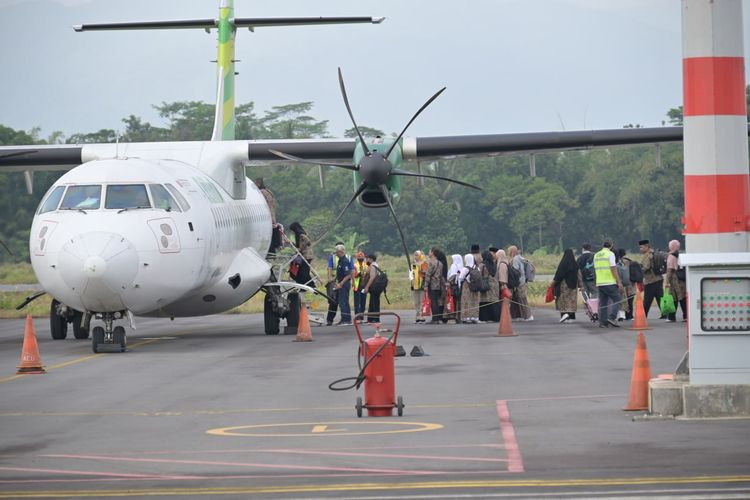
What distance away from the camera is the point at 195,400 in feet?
45.5

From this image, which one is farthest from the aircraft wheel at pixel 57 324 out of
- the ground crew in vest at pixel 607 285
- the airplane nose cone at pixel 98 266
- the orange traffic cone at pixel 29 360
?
the ground crew in vest at pixel 607 285

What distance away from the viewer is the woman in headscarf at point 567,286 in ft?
84.5

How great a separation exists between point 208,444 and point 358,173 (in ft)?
44.8

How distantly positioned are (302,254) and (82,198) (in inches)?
308

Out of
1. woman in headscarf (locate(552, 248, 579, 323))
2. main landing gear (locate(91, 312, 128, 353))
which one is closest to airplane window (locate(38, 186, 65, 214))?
→ main landing gear (locate(91, 312, 128, 353))

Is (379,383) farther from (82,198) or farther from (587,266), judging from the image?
(587,266)

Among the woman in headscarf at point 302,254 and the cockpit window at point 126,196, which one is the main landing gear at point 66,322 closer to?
the cockpit window at point 126,196

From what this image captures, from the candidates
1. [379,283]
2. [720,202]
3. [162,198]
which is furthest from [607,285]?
[720,202]

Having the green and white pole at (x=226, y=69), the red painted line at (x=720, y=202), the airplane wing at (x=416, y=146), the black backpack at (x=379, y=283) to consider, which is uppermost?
the green and white pole at (x=226, y=69)

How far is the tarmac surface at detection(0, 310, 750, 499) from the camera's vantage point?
8.56 m

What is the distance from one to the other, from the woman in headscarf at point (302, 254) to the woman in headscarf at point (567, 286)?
4.96 meters

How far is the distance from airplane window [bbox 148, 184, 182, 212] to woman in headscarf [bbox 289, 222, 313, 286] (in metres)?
6.12

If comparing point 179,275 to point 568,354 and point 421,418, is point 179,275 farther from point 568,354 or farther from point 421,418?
point 421,418

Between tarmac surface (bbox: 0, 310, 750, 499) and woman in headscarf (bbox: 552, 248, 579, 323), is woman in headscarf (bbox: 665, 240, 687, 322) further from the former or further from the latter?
tarmac surface (bbox: 0, 310, 750, 499)
